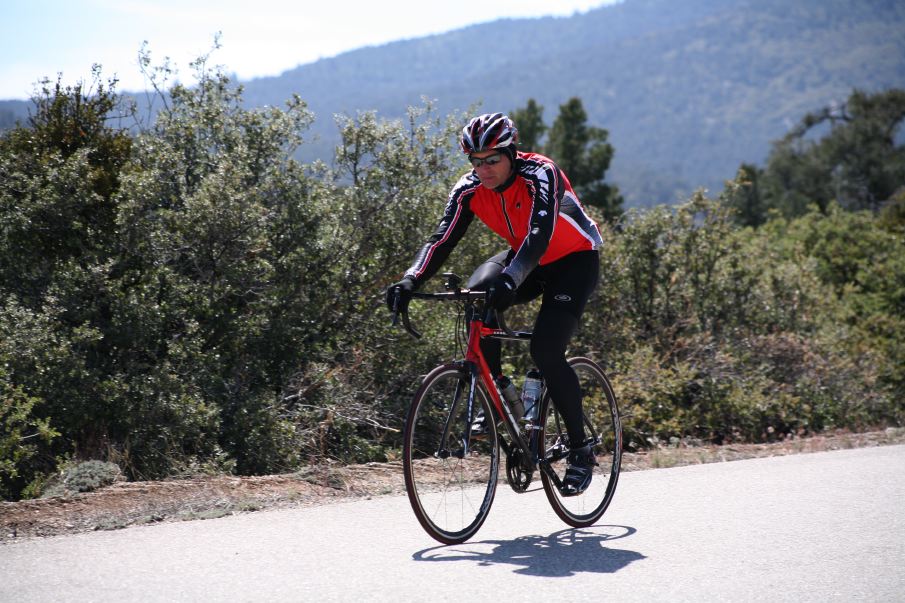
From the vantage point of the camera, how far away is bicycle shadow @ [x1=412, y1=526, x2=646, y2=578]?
15.2 ft

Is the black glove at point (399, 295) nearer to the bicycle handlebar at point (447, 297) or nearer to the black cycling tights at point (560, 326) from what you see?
the bicycle handlebar at point (447, 297)

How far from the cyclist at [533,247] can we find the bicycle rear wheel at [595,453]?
4.7 inches

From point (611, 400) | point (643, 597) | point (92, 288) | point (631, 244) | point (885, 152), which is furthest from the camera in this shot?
point (885, 152)

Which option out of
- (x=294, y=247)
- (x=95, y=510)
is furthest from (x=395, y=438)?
(x=95, y=510)

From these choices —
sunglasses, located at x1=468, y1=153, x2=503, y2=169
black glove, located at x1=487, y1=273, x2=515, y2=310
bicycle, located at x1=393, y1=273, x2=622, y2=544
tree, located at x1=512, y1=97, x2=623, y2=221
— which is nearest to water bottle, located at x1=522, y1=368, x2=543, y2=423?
bicycle, located at x1=393, y1=273, x2=622, y2=544

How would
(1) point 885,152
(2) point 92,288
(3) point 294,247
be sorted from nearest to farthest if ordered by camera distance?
1. (2) point 92,288
2. (3) point 294,247
3. (1) point 885,152

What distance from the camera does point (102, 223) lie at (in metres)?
8.18

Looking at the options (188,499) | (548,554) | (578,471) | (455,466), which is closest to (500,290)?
(455,466)

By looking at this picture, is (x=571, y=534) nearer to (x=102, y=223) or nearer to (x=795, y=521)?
(x=795, y=521)

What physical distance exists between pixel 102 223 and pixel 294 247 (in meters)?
1.71

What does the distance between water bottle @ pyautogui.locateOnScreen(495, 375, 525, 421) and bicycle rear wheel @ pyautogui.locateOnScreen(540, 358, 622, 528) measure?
0.60 ft

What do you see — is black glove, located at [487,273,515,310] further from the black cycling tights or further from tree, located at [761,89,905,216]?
tree, located at [761,89,905,216]

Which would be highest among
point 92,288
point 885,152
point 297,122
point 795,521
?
point 885,152

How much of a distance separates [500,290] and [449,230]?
699mm
